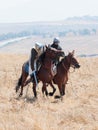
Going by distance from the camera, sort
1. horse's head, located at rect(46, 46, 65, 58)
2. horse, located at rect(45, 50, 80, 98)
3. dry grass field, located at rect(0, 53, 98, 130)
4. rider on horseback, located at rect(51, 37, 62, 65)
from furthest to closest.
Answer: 1. horse, located at rect(45, 50, 80, 98)
2. rider on horseback, located at rect(51, 37, 62, 65)
3. horse's head, located at rect(46, 46, 65, 58)
4. dry grass field, located at rect(0, 53, 98, 130)

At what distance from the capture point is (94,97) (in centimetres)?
1473

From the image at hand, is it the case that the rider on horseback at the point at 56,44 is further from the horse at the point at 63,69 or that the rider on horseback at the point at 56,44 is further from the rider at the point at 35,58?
the rider at the point at 35,58

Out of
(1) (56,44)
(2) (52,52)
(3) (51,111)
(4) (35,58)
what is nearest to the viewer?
(3) (51,111)

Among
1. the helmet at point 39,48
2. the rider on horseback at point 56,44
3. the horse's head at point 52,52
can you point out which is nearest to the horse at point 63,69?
the rider on horseback at point 56,44

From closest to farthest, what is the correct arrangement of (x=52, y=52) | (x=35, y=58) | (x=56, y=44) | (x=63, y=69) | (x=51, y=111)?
(x=51, y=111), (x=52, y=52), (x=35, y=58), (x=56, y=44), (x=63, y=69)

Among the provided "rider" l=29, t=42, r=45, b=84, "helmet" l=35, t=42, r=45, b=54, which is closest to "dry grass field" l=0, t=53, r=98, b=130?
"rider" l=29, t=42, r=45, b=84

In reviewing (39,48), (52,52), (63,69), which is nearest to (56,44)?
(52,52)

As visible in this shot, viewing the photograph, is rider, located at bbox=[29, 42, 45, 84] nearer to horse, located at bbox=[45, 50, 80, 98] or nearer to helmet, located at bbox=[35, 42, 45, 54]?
helmet, located at bbox=[35, 42, 45, 54]

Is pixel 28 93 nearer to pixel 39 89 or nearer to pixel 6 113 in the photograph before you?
pixel 39 89

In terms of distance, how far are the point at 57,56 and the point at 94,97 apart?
1.84m

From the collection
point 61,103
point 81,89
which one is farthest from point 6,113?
point 81,89

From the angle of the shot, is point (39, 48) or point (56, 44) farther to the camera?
point (56, 44)

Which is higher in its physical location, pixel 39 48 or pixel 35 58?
pixel 39 48

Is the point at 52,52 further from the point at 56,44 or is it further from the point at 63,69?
the point at 63,69
